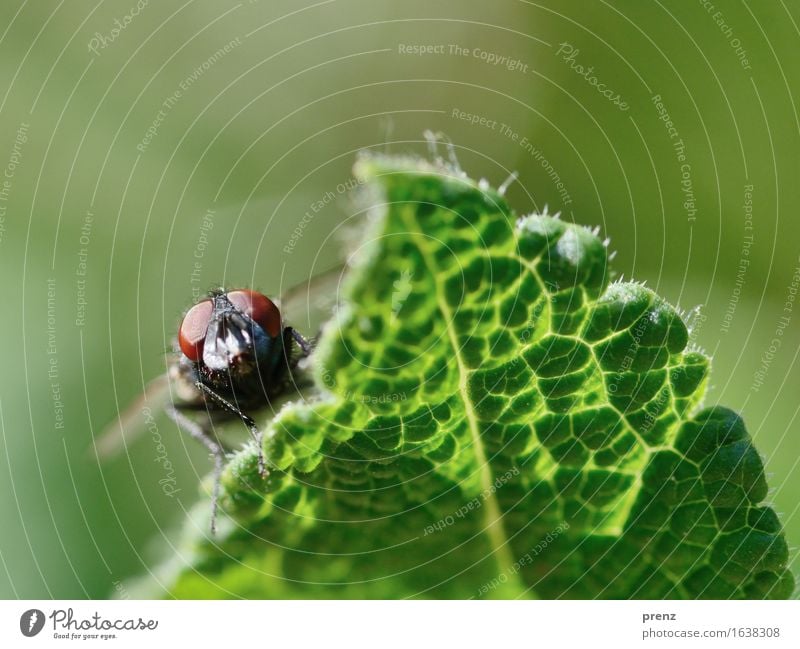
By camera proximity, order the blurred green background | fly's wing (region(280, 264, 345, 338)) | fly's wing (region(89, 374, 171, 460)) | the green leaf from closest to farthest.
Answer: the green leaf
fly's wing (region(280, 264, 345, 338))
fly's wing (region(89, 374, 171, 460))
the blurred green background

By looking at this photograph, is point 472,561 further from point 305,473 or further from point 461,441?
point 305,473

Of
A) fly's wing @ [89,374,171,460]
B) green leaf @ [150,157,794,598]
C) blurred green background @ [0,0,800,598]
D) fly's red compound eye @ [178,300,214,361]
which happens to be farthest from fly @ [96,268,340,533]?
blurred green background @ [0,0,800,598]

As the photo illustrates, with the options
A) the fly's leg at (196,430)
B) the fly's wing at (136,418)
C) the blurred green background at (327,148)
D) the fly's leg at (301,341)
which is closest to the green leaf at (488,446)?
the fly's leg at (196,430)

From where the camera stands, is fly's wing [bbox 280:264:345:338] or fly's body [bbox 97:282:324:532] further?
fly's wing [bbox 280:264:345:338]

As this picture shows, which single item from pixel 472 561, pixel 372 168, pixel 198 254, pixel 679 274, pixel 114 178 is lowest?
pixel 472 561

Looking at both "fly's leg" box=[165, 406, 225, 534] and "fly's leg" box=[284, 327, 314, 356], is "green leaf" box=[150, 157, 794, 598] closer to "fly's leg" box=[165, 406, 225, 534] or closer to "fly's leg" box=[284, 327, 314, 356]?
"fly's leg" box=[165, 406, 225, 534]
